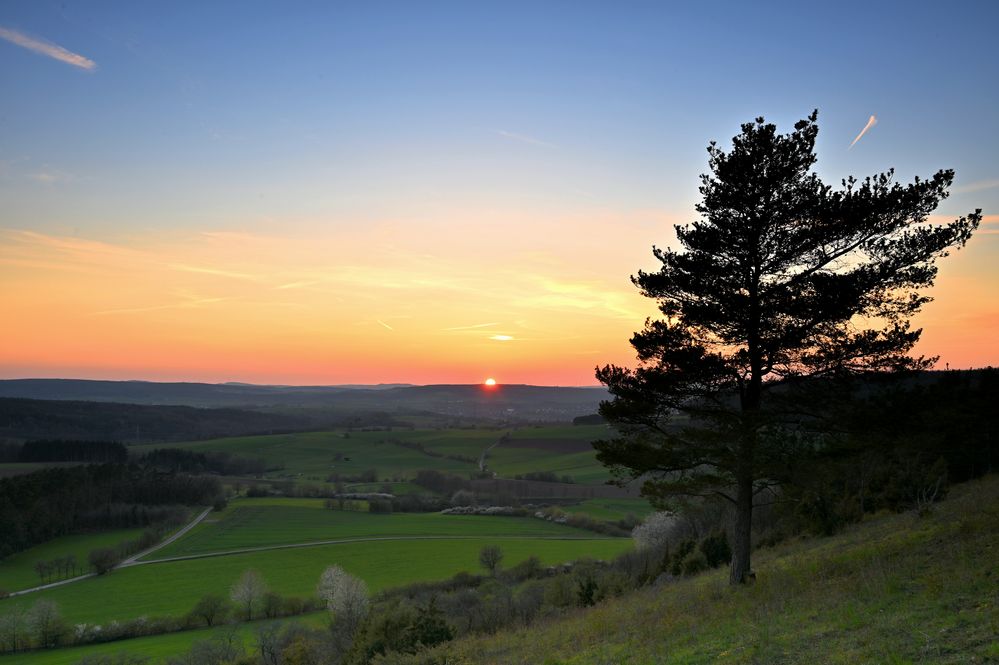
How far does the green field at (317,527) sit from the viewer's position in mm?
84688

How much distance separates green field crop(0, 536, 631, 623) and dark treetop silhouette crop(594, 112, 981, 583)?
49.3 m

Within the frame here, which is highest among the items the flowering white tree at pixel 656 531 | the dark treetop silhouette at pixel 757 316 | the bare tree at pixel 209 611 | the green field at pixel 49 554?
the dark treetop silhouette at pixel 757 316

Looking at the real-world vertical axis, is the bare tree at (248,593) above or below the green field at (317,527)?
above

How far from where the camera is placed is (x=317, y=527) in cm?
9275

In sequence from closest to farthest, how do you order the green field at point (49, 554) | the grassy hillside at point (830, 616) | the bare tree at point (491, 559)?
the grassy hillside at point (830, 616)
the bare tree at point (491, 559)
the green field at point (49, 554)

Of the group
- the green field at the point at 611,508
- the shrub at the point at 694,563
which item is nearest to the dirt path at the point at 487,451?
the green field at the point at 611,508

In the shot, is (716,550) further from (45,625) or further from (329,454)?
(329,454)

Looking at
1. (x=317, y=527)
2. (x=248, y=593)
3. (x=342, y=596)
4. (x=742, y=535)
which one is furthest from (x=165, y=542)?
(x=742, y=535)

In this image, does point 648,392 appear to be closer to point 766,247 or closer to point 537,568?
point 766,247

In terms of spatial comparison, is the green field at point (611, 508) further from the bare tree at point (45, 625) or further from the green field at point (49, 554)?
the green field at point (49, 554)

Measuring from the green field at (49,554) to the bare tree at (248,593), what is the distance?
31.7 m

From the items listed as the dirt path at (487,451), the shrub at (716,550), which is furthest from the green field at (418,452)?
the shrub at (716,550)

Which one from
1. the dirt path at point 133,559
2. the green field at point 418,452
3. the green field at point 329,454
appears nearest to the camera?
the dirt path at point 133,559

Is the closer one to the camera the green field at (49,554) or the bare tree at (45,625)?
the bare tree at (45,625)
